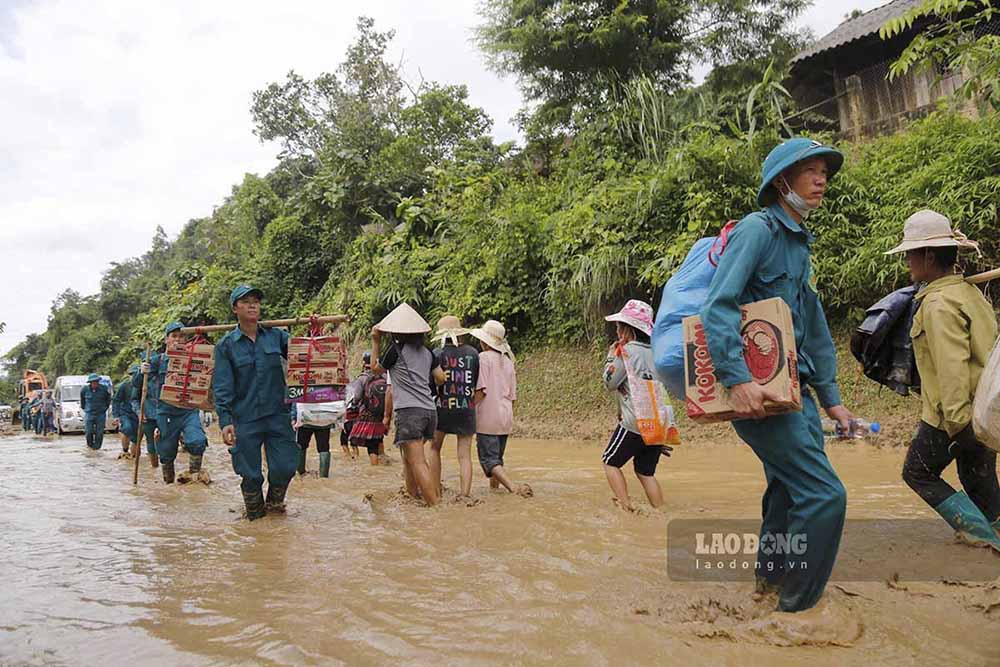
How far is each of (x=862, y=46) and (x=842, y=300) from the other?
7335 millimetres

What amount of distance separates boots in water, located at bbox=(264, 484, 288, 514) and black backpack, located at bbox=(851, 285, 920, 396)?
4617 mm

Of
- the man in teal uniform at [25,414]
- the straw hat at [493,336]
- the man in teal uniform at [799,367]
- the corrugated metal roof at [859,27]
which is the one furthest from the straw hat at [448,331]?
the man in teal uniform at [25,414]

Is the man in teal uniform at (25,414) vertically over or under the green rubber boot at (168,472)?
over

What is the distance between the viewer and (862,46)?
14.9 metres

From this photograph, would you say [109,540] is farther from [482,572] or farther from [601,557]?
[601,557]

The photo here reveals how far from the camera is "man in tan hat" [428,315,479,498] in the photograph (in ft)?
21.9

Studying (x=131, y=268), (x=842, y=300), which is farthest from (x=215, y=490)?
(x=131, y=268)

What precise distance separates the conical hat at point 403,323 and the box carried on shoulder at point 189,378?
1918mm

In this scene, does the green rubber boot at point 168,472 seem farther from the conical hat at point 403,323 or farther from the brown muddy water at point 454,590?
the conical hat at point 403,323

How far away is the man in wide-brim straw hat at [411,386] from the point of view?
6.18 metres

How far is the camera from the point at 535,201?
50.3 ft

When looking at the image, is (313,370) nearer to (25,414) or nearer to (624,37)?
(624,37)

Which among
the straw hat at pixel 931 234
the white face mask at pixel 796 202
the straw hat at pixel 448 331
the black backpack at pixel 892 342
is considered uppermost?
the white face mask at pixel 796 202

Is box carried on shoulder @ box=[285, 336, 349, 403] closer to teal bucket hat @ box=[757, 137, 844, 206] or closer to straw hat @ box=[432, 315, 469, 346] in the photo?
straw hat @ box=[432, 315, 469, 346]
